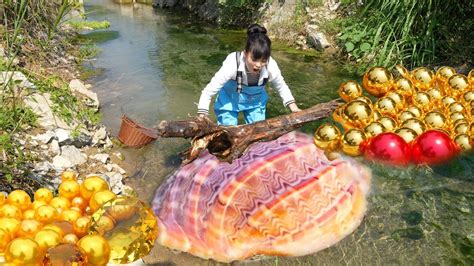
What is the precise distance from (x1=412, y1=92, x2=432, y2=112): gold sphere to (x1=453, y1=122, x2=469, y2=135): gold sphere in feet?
1.13

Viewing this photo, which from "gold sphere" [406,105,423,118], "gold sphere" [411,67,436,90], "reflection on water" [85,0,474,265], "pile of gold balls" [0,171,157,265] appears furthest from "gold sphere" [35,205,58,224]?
"gold sphere" [411,67,436,90]

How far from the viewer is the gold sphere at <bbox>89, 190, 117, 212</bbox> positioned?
2506 millimetres

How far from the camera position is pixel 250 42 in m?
3.78

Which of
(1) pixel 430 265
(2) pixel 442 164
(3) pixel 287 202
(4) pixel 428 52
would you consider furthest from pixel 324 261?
(4) pixel 428 52

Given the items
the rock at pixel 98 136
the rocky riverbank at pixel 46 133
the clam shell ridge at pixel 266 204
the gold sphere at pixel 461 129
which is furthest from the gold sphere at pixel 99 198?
the gold sphere at pixel 461 129

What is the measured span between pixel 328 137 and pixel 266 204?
0.81m

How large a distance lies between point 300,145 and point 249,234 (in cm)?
105

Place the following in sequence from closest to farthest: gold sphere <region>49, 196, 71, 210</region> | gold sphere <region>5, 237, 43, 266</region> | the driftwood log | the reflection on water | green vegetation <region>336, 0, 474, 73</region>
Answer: gold sphere <region>5, 237, 43, 266</region> < gold sphere <region>49, 196, 71, 210</region> < the driftwood log < the reflection on water < green vegetation <region>336, 0, 474, 73</region>

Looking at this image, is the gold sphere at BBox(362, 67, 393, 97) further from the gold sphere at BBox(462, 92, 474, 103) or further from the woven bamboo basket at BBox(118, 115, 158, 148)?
the woven bamboo basket at BBox(118, 115, 158, 148)

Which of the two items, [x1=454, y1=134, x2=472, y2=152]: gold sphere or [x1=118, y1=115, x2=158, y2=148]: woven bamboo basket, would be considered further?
[x1=118, y1=115, x2=158, y2=148]: woven bamboo basket

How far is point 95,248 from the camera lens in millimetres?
2143

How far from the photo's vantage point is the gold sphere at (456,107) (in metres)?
4.01

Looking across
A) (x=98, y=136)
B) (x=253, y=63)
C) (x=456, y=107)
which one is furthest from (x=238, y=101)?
(x=456, y=107)

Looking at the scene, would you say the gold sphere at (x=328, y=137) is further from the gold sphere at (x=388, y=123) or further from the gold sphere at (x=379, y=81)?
the gold sphere at (x=379, y=81)
